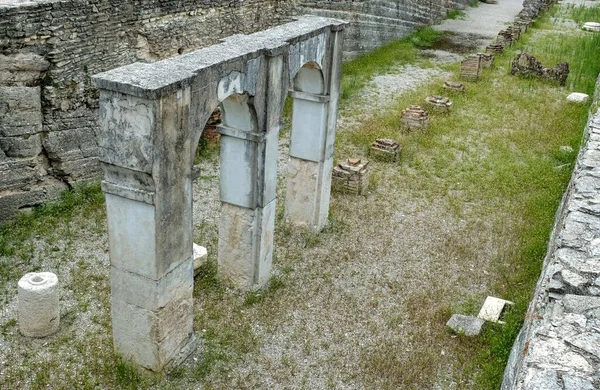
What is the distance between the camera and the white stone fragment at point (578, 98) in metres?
14.9

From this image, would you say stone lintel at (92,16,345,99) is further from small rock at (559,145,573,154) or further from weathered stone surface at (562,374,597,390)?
small rock at (559,145,573,154)

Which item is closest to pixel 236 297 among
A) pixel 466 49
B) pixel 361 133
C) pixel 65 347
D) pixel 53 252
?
pixel 65 347

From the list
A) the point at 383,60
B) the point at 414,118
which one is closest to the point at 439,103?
the point at 414,118

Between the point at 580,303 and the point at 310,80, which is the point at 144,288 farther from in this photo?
the point at 310,80

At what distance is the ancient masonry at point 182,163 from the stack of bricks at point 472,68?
887 centimetres

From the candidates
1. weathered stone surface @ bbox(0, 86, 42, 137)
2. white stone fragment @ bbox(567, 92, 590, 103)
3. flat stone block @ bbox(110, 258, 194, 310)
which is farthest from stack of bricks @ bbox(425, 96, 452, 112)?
flat stone block @ bbox(110, 258, 194, 310)

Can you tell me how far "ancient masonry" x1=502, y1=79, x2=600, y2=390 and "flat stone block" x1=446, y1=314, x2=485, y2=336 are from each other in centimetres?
106

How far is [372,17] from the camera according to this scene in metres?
18.4

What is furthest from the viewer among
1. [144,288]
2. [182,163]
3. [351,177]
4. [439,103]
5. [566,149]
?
[439,103]

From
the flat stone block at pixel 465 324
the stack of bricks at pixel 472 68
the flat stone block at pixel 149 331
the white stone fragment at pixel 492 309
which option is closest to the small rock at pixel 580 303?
the flat stone block at pixel 465 324

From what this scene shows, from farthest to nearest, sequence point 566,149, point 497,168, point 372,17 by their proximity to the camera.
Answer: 1. point 372,17
2. point 566,149
3. point 497,168

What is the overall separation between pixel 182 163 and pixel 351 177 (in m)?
4.80

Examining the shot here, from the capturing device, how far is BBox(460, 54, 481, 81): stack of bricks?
16.5 m

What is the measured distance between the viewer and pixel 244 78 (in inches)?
260
